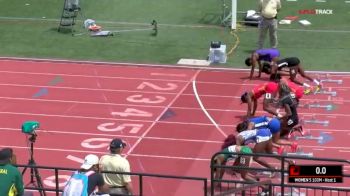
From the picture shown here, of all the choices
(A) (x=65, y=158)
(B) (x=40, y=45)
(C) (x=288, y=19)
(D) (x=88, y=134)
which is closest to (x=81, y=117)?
(D) (x=88, y=134)

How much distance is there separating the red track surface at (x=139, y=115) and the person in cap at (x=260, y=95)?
2.10ft

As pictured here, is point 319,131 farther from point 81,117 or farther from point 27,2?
point 27,2

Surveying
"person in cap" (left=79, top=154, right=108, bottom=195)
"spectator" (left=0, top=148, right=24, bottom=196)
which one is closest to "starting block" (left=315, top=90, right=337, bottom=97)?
"person in cap" (left=79, top=154, right=108, bottom=195)

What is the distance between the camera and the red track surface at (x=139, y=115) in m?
17.5

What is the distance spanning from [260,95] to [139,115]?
308 centimetres

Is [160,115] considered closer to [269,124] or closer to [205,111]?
[205,111]

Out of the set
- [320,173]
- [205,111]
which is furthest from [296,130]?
[320,173]

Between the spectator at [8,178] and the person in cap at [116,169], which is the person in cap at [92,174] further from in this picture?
the person in cap at [116,169]

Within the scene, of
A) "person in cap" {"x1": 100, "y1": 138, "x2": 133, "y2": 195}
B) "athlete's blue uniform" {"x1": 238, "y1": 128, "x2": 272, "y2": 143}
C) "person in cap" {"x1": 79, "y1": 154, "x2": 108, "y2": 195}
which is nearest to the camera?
"person in cap" {"x1": 79, "y1": 154, "x2": 108, "y2": 195}

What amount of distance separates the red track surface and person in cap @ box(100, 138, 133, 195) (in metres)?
2.85

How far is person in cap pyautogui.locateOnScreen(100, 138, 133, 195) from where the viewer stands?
12.7 meters

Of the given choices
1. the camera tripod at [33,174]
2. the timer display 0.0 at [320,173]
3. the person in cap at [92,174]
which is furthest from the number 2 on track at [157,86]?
the person in cap at [92,174]

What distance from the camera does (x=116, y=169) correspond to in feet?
41.6

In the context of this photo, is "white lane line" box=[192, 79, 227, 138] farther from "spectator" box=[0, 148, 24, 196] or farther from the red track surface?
"spectator" box=[0, 148, 24, 196]
